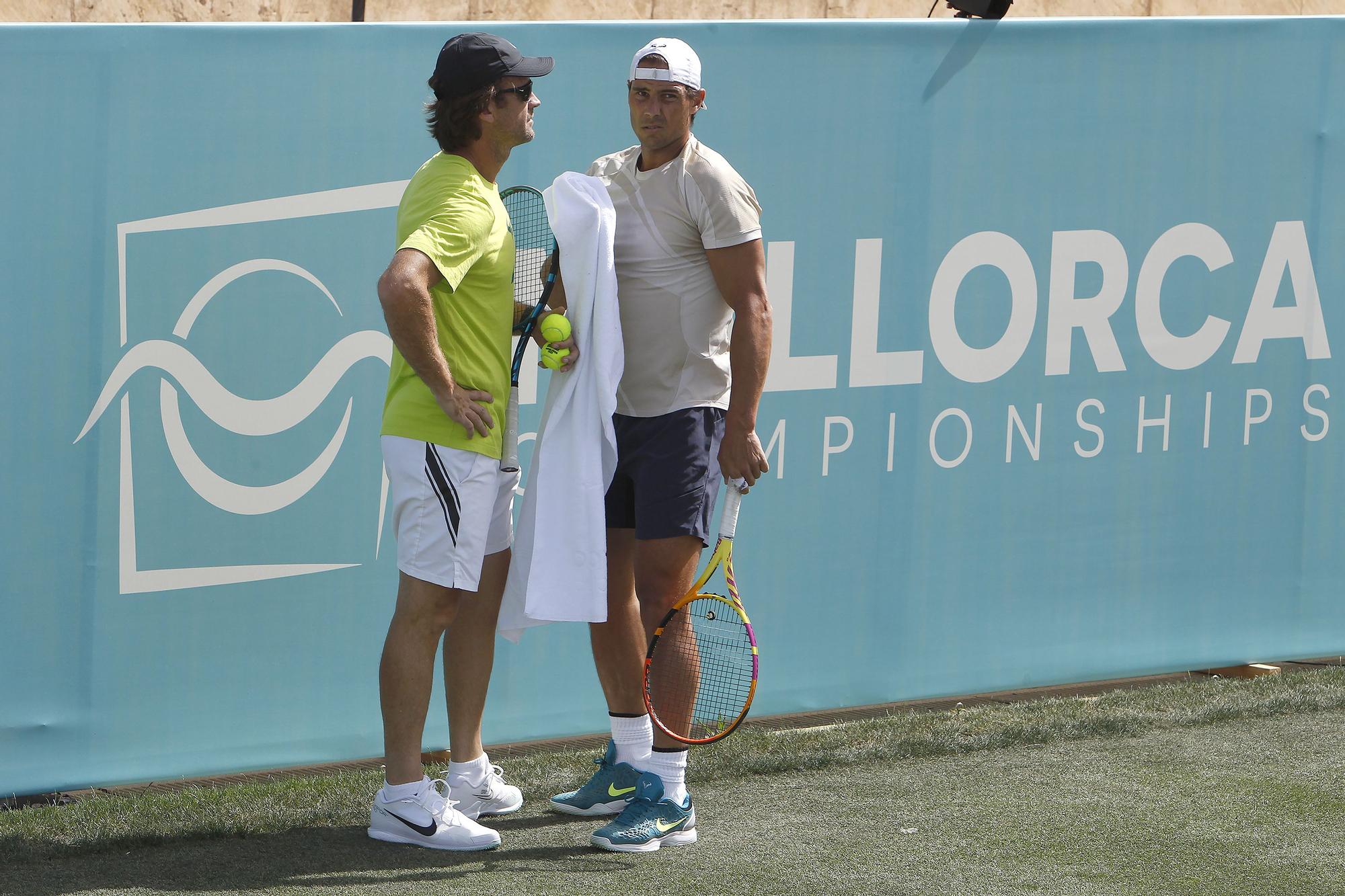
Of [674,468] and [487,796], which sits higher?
[674,468]

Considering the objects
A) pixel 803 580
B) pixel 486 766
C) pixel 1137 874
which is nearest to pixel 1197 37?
pixel 803 580

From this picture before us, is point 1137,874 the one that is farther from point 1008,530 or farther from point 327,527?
point 327,527

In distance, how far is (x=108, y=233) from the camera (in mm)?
3939

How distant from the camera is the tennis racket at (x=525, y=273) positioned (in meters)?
3.78

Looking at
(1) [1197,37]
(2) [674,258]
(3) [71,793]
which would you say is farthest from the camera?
(1) [1197,37]

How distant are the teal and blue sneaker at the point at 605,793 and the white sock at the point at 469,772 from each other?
0.73 feet

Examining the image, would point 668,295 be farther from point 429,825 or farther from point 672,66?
point 429,825

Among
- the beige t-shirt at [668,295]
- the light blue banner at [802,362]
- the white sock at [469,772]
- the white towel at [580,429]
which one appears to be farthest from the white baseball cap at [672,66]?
the white sock at [469,772]

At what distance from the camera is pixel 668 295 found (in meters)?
3.80

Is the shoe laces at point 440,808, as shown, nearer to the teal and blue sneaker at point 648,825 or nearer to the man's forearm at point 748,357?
the teal and blue sneaker at point 648,825

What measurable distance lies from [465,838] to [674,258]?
4.62 feet

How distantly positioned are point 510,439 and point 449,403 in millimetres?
266

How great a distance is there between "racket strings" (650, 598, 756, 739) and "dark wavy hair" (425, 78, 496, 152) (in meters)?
1.17

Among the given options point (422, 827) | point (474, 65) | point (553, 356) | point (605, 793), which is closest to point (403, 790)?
point (422, 827)
